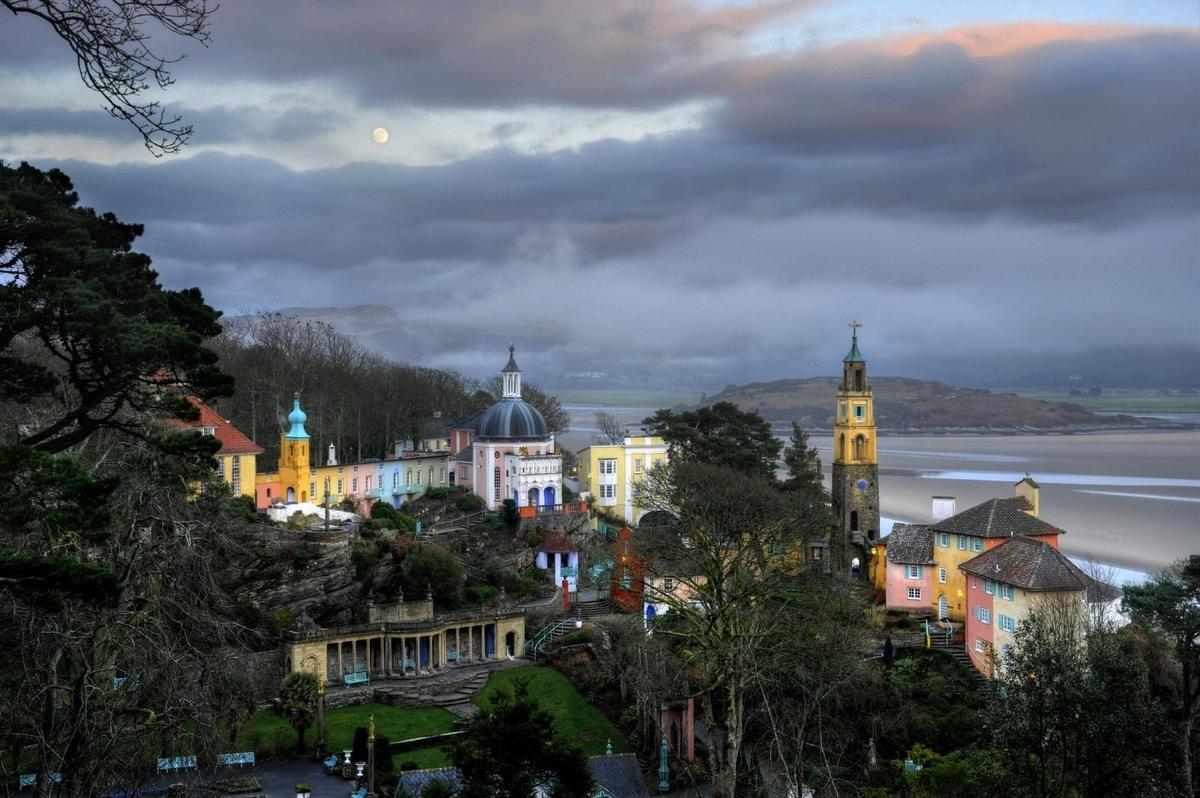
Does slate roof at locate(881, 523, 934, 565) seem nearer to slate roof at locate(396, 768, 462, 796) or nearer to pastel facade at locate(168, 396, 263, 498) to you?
slate roof at locate(396, 768, 462, 796)

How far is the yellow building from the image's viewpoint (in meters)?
60.4

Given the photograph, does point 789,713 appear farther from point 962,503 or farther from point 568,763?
point 962,503

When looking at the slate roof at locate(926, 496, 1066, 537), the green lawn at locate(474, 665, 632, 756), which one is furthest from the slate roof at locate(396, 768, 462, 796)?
the slate roof at locate(926, 496, 1066, 537)

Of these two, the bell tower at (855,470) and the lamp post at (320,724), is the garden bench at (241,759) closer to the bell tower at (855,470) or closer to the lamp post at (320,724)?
the lamp post at (320,724)

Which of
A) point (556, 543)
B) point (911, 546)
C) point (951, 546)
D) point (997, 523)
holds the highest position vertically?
point (997, 523)

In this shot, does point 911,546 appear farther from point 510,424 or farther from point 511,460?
point 510,424

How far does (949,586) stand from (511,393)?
27.6 metres

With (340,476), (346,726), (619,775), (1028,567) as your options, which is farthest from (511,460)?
(619,775)

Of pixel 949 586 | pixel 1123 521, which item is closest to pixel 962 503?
pixel 1123 521

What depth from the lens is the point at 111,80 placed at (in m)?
9.86

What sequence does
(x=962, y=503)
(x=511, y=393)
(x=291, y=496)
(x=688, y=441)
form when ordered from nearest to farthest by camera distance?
(x=291, y=496)
(x=688, y=441)
(x=511, y=393)
(x=962, y=503)

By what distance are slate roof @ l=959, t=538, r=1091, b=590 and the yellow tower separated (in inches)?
1123

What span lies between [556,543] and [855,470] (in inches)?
603

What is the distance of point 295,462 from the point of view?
48219 mm
